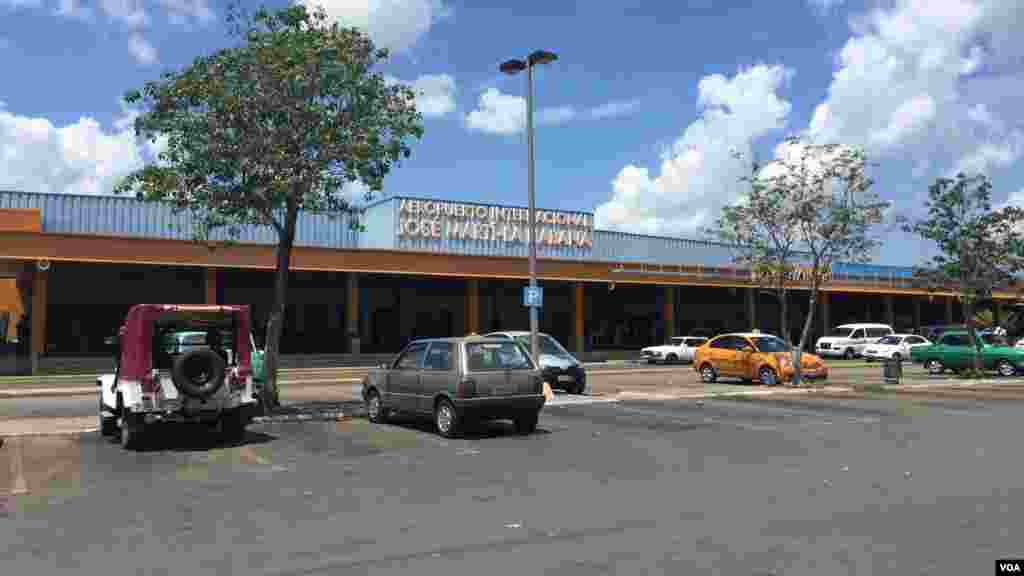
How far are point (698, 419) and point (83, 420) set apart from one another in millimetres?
11932

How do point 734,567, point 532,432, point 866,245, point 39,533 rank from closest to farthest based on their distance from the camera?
point 734,567, point 39,533, point 532,432, point 866,245

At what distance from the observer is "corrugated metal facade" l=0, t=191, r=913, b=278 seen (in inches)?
1524

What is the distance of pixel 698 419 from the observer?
16.0 metres

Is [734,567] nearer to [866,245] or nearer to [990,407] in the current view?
[990,407]

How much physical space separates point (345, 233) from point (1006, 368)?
30.3 meters

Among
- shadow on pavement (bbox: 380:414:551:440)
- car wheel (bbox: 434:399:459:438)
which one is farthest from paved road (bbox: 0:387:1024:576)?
car wheel (bbox: 434:399:459:438)

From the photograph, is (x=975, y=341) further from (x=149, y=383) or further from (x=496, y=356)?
(x=149, y=383)

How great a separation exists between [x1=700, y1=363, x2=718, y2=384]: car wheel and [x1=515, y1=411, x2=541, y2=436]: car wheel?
13660 mm

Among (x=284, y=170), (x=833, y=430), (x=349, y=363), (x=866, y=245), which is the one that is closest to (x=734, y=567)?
(x=833, y=430)

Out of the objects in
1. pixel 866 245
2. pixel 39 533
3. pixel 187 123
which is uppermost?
pixel 187 123

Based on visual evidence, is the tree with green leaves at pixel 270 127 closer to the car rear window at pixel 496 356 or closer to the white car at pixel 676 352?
the car rear window at pixel 496 356

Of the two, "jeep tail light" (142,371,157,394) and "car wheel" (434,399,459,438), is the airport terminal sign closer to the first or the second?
"car wheel" (434,399,459,438)

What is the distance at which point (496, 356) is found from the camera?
1361 centimetres

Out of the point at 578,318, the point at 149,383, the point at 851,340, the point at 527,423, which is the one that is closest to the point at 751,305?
the point at 851,340
